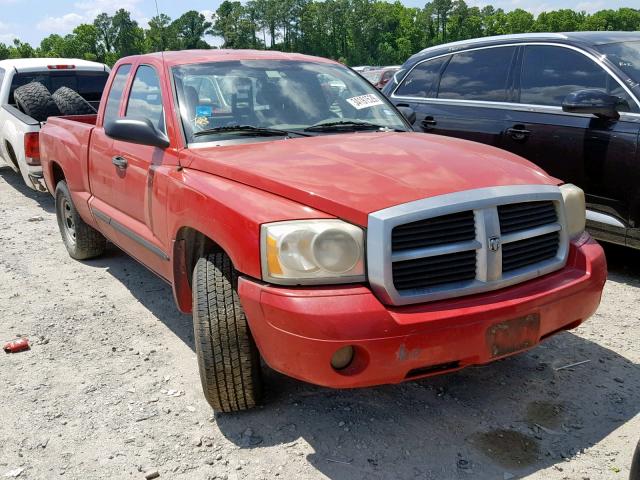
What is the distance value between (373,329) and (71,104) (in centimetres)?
595

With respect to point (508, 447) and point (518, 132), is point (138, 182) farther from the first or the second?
point (518, 132)

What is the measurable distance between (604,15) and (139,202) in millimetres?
130143

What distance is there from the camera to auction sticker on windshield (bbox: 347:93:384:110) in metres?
4.02

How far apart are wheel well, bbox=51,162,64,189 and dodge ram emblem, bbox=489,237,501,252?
14.4ft

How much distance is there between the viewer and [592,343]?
3.78 meters

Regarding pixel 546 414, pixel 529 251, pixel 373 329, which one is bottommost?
pixel 546 414

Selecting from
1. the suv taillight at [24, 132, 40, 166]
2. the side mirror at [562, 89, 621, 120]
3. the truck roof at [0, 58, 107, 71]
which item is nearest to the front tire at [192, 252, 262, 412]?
the side mirror at [562, 89, 621, 120]

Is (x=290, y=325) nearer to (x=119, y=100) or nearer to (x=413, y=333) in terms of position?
(x=413, y=333)

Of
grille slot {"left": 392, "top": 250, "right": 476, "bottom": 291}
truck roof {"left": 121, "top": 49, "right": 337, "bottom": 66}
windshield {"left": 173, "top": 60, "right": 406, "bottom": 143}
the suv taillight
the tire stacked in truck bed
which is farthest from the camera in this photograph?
the suv taillight

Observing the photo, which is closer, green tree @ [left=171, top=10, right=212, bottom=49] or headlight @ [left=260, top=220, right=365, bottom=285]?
headlight @ [left=260, top=220, right=365, bottom=285]

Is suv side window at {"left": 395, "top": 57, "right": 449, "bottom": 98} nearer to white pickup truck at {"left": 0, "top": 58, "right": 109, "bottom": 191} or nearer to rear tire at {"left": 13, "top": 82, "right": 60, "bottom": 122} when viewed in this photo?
white pickup truck at {"left": 0, "top": 58, "right": 109, "bottom": 191}

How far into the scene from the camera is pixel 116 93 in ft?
15.2

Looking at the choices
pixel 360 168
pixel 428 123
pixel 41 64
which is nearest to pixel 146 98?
pixel 360 168

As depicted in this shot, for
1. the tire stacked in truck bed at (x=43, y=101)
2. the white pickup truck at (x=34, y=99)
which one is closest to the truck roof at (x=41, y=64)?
the white pickup truck at (x=34, y=99)
